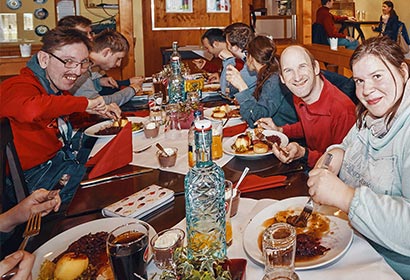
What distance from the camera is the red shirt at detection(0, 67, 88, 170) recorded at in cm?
169

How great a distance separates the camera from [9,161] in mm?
1577

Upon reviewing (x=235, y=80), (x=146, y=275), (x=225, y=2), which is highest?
(x=225, y=2)

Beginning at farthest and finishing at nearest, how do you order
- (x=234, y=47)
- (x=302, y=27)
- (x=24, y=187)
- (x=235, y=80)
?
(x=302, y=27), (x=234, y=47), (x=235, y=80), (x=24, y=187)

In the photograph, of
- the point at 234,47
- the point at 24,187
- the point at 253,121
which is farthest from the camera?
the point at 234,47

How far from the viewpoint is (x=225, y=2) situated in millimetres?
6156

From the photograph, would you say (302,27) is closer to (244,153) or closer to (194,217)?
(244,153)

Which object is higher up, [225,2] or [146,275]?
[225,2]

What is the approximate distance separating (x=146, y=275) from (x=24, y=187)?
1.00 metres

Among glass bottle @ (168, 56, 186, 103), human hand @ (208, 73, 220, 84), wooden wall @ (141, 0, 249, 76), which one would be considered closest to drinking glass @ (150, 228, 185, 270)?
glass bottle @ (168, 56, 186, 103)

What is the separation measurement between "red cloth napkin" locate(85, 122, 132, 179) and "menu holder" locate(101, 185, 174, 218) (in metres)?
0.29

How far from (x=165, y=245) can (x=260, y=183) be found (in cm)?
54

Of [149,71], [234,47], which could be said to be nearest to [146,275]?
[234,47]

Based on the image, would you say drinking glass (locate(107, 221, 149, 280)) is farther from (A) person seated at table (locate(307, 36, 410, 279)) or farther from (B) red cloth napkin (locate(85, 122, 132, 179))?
(B) red cloth napkin (locate(85, 122, 132, 179))

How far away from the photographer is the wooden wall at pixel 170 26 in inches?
235
